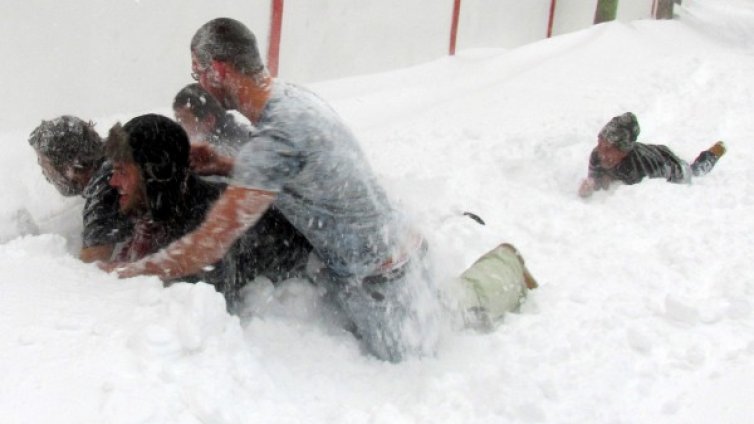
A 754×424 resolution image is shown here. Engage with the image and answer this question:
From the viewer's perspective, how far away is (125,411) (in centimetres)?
204

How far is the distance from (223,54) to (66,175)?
3.85ft

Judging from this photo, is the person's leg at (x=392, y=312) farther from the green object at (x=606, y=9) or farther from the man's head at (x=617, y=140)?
the green object at (x=606, y=9)

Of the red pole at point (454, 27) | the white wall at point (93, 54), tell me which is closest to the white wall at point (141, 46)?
the white wall at point (93, 54)

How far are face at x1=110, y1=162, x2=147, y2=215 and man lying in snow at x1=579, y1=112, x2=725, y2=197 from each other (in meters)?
3.32

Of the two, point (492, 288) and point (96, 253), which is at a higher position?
point (96, 253)

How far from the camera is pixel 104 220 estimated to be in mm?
3098

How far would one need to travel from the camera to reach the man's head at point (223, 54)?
2.57 m

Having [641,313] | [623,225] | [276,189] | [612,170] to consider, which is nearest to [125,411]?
[276,189]

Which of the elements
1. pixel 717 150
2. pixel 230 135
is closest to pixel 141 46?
pixel 230 135

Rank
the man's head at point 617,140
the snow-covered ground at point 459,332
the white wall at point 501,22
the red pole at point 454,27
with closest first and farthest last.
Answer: the snow-covered ground at point 459,332
the man's head at point 617,140
the red pole at point 454,27
the white wall at point 501,22

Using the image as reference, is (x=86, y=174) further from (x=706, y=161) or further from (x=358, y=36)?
(x=706, y=161)

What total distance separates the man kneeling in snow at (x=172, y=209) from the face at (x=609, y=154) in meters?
2.85

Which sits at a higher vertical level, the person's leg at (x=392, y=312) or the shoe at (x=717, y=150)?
the shoe at (x=717, y=150)

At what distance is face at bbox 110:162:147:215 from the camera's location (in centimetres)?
279
